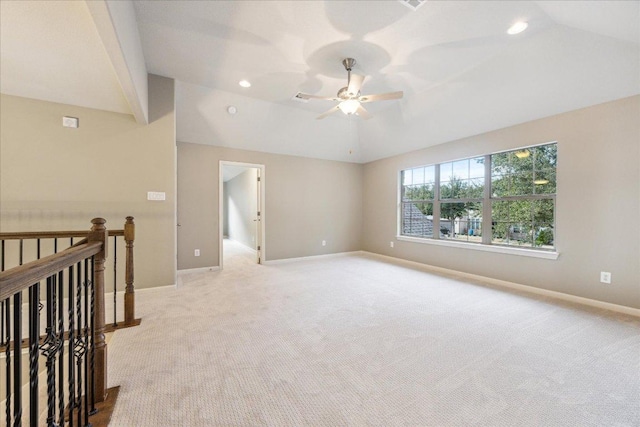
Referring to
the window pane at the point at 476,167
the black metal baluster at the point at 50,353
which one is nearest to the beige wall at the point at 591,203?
the window pane at the point at 476,167

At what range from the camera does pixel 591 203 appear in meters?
3.30

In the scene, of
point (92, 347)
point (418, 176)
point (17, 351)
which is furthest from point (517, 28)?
point (92, 347)

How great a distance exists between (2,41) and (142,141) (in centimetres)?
145

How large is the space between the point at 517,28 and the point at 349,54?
1661 millimetres

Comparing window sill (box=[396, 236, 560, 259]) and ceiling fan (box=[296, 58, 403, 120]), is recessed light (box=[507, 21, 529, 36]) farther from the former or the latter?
window sill (box=[396, 236, 560, 259])

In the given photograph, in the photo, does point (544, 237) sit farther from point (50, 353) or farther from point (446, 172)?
point (50, 353)

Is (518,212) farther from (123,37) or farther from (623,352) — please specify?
(123,37)

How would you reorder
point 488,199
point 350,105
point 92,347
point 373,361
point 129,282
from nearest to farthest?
point 92,347 → point 373,361 → point 129,282 → point 350,105 → point 488,199

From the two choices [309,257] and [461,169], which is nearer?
[461,169]

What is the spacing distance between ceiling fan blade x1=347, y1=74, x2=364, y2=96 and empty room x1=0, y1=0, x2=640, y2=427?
2 centimetres

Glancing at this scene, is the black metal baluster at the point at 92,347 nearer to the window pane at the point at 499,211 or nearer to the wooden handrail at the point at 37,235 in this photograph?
the wooden handrail at the point at 37,235

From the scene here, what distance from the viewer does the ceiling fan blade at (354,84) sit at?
8.96 ft

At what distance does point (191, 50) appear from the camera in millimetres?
2992

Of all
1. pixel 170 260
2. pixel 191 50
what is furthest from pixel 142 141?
pixel 170 260
